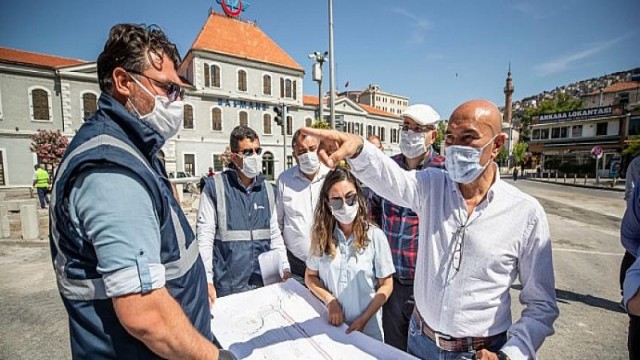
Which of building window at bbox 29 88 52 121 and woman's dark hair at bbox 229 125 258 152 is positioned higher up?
building window at bbox 29 88 52 121

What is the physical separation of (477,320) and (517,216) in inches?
22.7

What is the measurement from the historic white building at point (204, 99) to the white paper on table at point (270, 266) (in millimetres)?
18649

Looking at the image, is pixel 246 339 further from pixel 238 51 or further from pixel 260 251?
pixel 238 51

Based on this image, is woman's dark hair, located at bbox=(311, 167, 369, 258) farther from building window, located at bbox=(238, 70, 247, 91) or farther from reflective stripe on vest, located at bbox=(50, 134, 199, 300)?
building window, located at bbox=(238, 70, 247, 91)

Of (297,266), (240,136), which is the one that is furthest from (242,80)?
(297,266)

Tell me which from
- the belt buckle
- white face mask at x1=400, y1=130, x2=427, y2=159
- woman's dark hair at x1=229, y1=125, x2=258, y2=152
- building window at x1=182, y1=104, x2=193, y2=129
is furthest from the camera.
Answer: building window at x1=182, y1=104, x2=193, y2=129

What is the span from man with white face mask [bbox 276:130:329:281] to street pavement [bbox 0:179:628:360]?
9.00 ft

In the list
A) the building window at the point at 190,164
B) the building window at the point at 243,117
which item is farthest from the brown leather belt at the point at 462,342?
the building window at the point at 243,117

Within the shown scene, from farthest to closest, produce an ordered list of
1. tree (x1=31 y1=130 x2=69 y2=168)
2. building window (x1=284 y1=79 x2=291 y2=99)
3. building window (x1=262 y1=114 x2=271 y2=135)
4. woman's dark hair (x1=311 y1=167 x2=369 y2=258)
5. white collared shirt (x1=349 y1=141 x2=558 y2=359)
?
building window (x1=284 y1=79 x2=291 y2=99), building window (x1=262 y1=114 x2=271 y2=135), tree (x1=31 y1=130 x2=69 y2=168), woman's dark hair (x1=311 y1=167 x2=369 y2=258), white collared shirt (x1=349 y1=141 x2=558 y2=359)

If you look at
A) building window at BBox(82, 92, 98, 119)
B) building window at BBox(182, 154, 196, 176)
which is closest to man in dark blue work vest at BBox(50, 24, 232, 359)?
building window at BBox(182, 154, 196, 176)

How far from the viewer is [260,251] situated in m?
2.79

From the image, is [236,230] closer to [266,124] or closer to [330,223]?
[330,223]

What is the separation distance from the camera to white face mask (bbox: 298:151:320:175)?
10.8 ft

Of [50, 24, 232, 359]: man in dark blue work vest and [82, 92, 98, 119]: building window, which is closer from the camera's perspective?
[50, 24, 232, 359]: man in dark blue work vest
